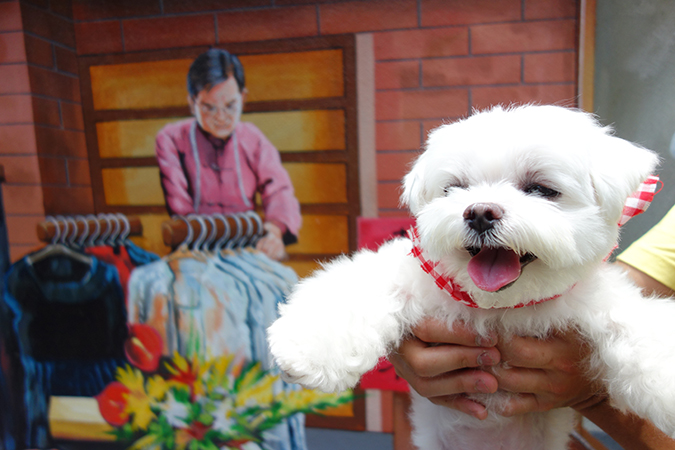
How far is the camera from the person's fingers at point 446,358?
952 millimetres

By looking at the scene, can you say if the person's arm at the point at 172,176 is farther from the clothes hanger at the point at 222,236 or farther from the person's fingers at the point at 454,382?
the person's fingers at the point at 454,382

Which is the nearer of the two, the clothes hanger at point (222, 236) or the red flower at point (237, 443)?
the clothes hanger at point (222, 236)

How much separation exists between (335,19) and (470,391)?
1.64 metres

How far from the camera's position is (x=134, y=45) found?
1.87m

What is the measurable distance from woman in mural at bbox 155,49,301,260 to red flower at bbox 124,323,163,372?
71cm

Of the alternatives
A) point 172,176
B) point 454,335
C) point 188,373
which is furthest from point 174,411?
point 454,335

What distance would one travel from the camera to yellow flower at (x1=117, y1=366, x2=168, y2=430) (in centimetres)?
208

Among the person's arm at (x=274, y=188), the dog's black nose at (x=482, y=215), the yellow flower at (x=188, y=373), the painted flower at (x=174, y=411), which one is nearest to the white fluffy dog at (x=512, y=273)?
the dog's black nose at (x=482, y=215)

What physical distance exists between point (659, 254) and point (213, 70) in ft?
6.50

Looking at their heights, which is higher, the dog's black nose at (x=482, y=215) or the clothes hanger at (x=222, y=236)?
the dog's black nose at (x=482, y=215)

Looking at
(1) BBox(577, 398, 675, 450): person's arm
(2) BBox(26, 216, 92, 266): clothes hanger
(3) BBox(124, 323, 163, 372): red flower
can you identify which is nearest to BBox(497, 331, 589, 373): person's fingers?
(1) BBox(577, 398, 675, 450): person's arm

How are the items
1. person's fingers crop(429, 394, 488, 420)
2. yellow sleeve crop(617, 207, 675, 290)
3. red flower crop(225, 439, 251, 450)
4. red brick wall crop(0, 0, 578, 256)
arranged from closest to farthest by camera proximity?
1. person's fingers crop(429, 394, 488, 420)
2. yellow sleeve crop(617, 207, 675, 290)
3. red brick wall crop(0, 0, 578, 256)
4. red flower crop(225, 439, 251, 450)

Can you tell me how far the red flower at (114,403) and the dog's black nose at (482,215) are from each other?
2235mm

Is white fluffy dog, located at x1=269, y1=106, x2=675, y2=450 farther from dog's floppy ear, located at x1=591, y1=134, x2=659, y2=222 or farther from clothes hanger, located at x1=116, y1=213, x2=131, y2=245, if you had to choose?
clothes hanger, located at x1=116, y1=213, x2=131, y2=245
